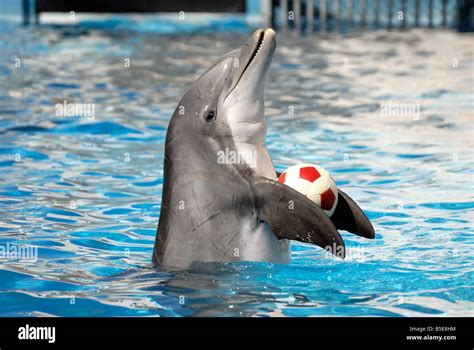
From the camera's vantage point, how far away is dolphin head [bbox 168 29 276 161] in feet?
18.0

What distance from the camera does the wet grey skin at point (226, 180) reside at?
5.37m

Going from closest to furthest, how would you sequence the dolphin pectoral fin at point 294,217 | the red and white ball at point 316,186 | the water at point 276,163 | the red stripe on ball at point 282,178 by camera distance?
the dolphin pectoral fin at point 294,217
the water at point 276,163
the red and white ball at point 316,186
the red stripe on ball at point 282,178

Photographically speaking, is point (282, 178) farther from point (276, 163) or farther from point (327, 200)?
point (276, 163)

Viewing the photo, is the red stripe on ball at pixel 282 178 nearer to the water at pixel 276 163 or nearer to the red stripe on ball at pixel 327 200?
the red stripe on ball at pixel 327 200

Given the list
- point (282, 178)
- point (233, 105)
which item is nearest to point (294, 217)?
point (282, 178)

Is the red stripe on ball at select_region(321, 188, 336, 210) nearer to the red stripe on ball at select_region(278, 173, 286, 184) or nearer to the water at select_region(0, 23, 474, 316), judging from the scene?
the red stripe on ball at select_region(278, 173, 286, 184)

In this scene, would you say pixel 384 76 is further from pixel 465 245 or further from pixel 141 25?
pixel 141 25

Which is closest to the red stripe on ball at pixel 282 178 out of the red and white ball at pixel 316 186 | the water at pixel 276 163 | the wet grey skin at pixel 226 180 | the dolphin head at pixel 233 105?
the red and white ball at pixel 316 186

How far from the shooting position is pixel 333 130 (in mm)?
Answer: 10539

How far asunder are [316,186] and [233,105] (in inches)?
24.8

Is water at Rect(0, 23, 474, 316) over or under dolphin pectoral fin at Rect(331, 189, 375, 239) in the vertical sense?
under

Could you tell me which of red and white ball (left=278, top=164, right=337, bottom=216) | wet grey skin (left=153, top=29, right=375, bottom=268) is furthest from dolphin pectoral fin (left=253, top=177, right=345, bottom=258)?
red and white ball (left=278, top=164, right=337, bottom=216)

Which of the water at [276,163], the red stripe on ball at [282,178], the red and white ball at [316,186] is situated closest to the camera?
the water at [276,163]

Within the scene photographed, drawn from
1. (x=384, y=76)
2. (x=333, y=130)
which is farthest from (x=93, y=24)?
(x=333, y=130)
